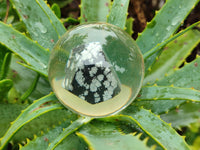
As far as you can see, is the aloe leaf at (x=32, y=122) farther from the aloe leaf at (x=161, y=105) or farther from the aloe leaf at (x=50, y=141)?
the aloe leaf at (x=161, y=105)

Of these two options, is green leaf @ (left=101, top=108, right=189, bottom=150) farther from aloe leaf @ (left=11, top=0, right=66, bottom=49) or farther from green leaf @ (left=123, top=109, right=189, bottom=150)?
aloe leaf @ (left=11, top=0, right=66, bottom=49)

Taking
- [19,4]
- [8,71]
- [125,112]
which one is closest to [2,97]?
A: [8,71]

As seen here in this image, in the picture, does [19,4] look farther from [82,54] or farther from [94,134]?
[94,134]

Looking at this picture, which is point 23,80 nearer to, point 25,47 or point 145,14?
point 25,47

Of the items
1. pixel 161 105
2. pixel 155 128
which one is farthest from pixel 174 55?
pixel 155 128

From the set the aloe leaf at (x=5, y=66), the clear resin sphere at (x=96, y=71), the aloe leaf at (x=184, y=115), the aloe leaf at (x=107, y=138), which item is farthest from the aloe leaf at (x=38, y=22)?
the aloe leaf at (x=184, y=115)
